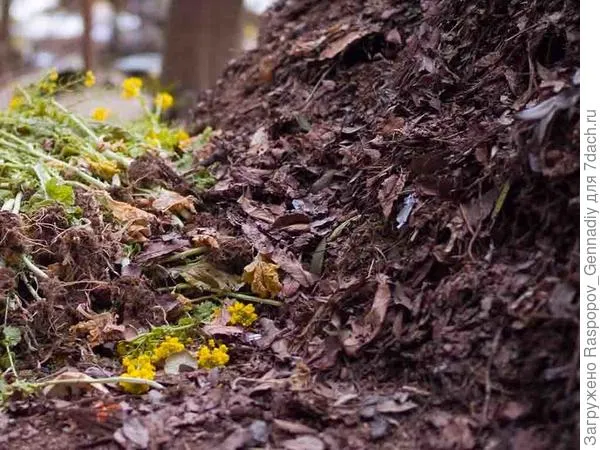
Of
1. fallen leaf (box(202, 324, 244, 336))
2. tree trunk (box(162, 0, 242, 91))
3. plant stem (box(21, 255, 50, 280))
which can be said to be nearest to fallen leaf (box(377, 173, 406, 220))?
fallen leaf (box(202, 324, 244, 336))

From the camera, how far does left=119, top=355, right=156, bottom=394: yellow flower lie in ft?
5.52

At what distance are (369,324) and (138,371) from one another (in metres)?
0.56

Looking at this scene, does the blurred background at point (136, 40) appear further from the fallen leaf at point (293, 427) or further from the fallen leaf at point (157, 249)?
the fallen leaf at point (293, 427)

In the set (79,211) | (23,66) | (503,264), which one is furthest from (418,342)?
(23,66)

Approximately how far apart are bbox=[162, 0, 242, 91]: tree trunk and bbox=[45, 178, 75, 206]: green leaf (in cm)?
436

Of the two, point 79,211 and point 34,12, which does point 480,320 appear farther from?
point 34,12

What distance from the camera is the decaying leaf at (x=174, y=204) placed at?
2.32 m

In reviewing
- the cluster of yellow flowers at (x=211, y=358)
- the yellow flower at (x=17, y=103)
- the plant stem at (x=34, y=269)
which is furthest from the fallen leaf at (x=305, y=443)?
the yellow flower at (x=17, y=103)

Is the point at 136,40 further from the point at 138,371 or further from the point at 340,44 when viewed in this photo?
the point at 138,371

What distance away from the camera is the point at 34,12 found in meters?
12.8

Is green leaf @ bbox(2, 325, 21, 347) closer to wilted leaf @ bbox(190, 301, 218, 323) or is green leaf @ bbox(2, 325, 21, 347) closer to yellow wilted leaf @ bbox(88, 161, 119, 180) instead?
wilted leaf @ bbox(190, 301, 218, 323)

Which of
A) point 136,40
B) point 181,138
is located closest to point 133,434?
point 181,138
